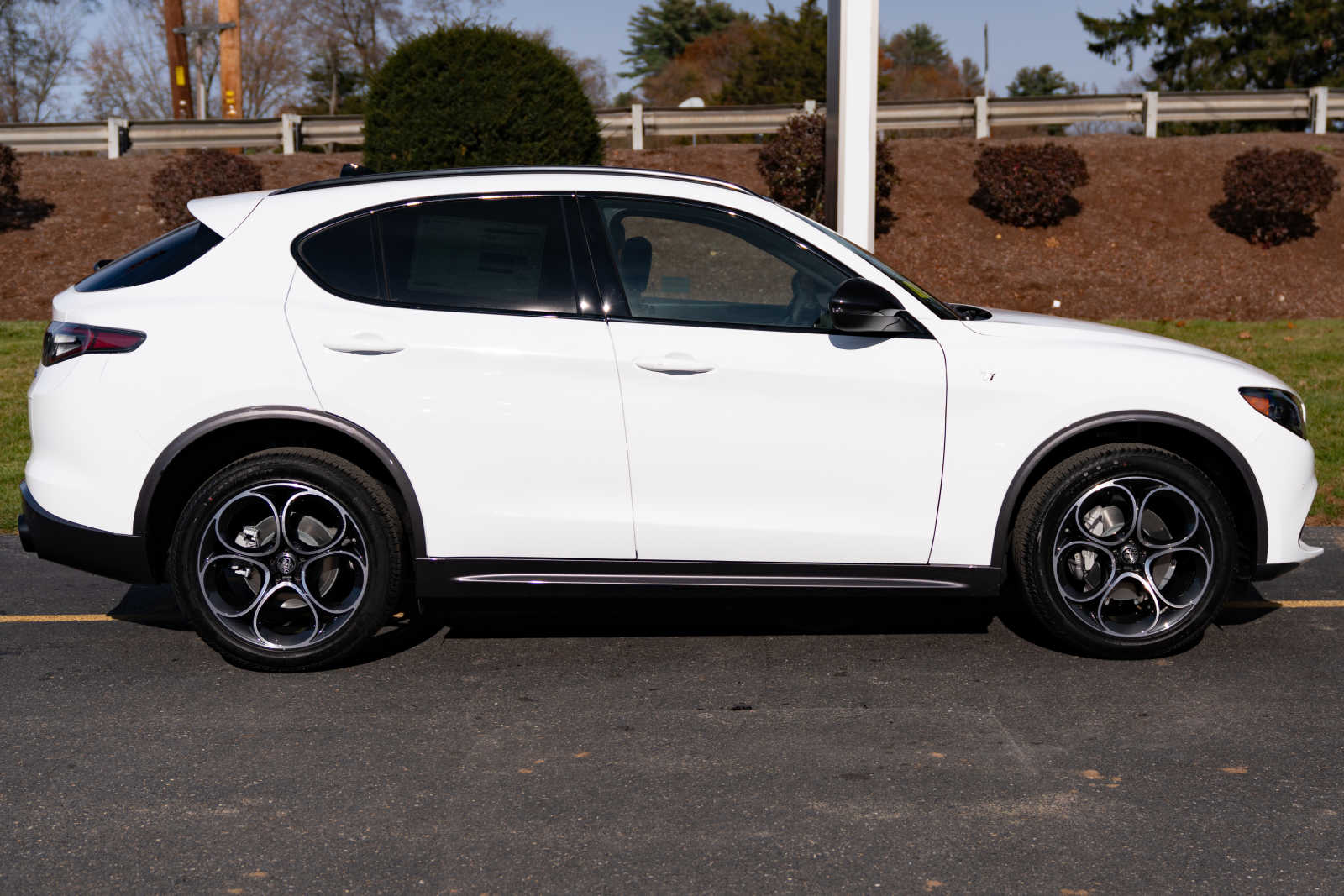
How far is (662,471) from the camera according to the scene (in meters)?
4.77

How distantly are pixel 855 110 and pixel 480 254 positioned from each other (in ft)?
20.6

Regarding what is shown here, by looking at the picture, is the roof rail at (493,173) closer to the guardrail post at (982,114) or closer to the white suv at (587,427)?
the white suv at (587,427)

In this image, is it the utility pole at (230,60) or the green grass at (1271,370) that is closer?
the green grass at (1271,370)

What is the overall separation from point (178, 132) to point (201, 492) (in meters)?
22.6

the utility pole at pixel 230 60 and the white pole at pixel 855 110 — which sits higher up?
the utility pole at pixel 230 60

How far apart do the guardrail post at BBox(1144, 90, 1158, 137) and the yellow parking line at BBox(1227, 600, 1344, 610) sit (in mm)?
21661

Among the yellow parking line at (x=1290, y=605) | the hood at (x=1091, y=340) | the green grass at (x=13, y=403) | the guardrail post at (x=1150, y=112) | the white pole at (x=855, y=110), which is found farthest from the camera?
the guardrail post at (x=1150, y=112)

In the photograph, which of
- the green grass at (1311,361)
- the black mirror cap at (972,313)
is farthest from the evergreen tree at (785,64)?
the black mirror cap at (972,313)

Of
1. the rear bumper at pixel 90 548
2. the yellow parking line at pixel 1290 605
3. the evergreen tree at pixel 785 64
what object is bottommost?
the yellow parking line at pixel 1290 605

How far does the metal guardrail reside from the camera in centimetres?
2497

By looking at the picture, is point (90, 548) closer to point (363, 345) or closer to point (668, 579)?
point (363, 345)

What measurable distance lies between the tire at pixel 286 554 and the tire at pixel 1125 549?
242 centimetres

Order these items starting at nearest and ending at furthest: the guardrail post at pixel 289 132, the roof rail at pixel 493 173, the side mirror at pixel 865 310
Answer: the side mirror at pixel 865 310 < the roof rail at pixel 493 173 < the guardrail post at pixel 289 132

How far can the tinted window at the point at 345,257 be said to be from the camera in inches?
193
